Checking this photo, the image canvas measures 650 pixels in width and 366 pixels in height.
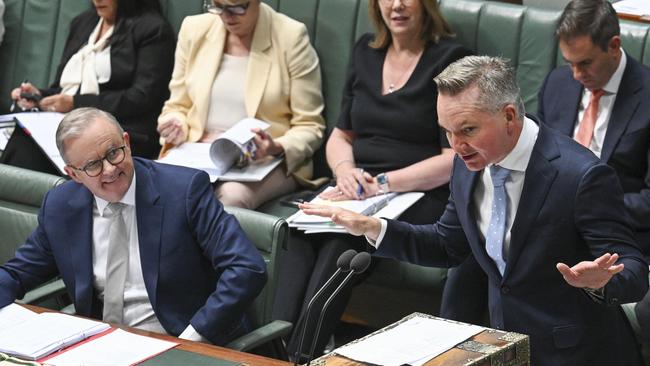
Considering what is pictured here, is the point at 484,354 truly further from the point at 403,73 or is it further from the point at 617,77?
the point at 403,73

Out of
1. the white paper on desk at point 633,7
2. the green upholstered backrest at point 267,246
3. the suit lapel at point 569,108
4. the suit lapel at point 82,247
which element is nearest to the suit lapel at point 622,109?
the suit lapel at point 569,108

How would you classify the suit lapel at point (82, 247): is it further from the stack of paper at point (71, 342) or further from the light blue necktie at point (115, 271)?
the stack of paper at point (71, 342)

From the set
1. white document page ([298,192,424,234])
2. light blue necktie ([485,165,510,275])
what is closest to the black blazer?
white document page ([298,192,424,234])

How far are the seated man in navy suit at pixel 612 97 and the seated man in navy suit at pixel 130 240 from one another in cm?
142

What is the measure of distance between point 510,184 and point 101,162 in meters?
1.15

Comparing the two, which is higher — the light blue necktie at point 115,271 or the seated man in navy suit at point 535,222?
the seated man in navy suit at point 535,222

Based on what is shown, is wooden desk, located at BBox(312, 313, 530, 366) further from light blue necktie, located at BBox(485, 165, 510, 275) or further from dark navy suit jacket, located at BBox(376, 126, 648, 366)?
light blue necktie, located at BBox(485, 165, 510, 275)

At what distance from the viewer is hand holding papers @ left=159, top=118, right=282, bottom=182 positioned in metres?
4.75

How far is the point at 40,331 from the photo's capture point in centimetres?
307

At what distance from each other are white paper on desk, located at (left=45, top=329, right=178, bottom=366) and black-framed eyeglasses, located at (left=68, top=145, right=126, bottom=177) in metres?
0.51

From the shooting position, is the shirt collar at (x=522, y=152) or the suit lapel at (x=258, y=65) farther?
the suit lapel at (x=258, y=65)

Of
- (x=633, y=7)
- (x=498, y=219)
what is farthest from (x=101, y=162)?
(x=633, y=7)

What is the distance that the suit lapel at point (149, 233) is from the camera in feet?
11.2

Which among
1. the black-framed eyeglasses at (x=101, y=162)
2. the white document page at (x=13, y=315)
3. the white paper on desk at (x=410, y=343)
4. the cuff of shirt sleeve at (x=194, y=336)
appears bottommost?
the cuff of shirt sleeve at (x=194, y=336)
